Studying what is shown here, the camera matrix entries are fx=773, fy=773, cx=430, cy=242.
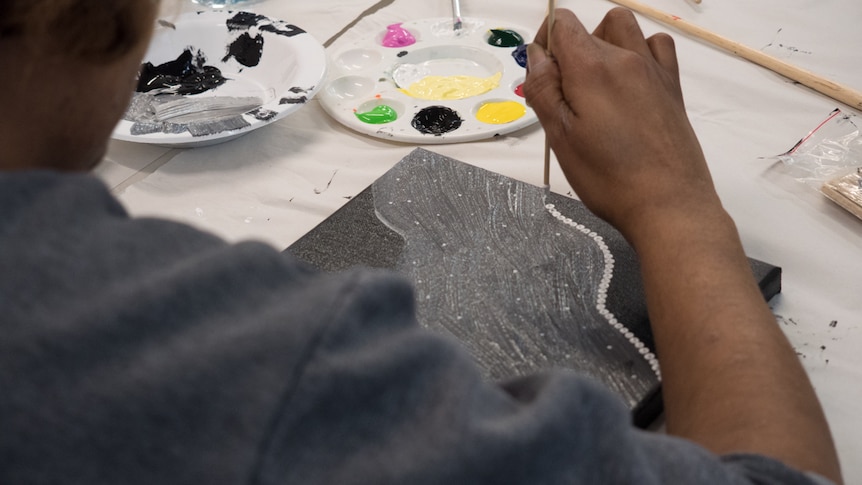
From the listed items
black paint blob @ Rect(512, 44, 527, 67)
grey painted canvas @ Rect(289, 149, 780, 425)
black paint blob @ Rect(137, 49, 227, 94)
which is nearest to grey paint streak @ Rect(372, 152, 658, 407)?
grey painted canvas @ Rect(289, 149, 780, 425)

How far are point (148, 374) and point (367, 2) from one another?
1.08 m

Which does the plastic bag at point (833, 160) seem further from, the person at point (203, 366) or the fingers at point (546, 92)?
the person at point (203, 366)

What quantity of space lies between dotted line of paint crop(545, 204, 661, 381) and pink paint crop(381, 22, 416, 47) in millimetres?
448

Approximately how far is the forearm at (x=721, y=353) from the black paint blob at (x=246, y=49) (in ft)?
2.19

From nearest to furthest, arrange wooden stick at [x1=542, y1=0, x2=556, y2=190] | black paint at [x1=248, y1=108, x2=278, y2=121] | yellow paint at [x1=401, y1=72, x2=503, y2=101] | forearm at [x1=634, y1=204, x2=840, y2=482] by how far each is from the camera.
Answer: forearm at [x1=634, y1=204, x2=840, y2=482] < wooden stick at [x1=542, y1=0, x2=556, y2=190] < black paint at [x1=248, y1=108, x2=278, y2=121] < yellow paint at [x1=401, y1=72, x2=503, y2=101]

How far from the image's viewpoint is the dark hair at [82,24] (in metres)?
0.39

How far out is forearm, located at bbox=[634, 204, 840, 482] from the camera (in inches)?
20.5

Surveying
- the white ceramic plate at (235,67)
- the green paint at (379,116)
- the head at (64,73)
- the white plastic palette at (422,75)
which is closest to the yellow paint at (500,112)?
the white plastic palette at (422,75)

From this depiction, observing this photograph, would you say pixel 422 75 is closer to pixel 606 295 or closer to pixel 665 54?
pixel 665 54

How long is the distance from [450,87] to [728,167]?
39cm

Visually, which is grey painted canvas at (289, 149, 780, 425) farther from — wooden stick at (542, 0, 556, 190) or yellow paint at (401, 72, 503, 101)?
yellow paint at (401, 72, 503, 101)

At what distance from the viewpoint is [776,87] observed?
1021 millimetres

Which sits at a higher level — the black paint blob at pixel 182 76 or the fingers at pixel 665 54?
the fingers at pixel 665 54

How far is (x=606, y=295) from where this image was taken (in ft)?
2.37
